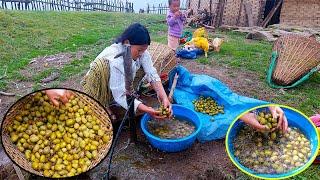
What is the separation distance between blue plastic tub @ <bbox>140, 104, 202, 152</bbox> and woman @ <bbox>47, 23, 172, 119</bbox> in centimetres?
22

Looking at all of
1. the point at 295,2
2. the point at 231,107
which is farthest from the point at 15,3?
the point at 231,107

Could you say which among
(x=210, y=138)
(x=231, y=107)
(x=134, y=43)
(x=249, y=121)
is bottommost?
(x=210, y=138)

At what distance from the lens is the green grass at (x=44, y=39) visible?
6.24m

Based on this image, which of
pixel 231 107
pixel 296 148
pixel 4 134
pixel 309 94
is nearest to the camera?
pixel 4 134

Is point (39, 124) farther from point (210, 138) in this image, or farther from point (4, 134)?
point (210, 138)

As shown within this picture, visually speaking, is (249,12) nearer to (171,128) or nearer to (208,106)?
(208,106)

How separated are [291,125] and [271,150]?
32 centimetres

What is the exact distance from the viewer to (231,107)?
3922 mm

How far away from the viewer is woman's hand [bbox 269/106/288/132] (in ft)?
8.82

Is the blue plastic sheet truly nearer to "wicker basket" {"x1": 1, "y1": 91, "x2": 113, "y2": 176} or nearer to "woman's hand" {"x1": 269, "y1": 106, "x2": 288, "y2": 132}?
"woman's hand" {"x1": 269, "y1": 106, "x2": 288, "y2": 132}

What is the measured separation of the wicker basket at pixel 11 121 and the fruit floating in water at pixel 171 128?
0.77m

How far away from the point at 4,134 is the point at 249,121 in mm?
2026

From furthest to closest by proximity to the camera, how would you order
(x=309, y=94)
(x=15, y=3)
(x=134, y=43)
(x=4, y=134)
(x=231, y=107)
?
(x=15, y=3), (x=309, y=94), (x=231, y=107), (x=134, y=43), (x=4, y=134)

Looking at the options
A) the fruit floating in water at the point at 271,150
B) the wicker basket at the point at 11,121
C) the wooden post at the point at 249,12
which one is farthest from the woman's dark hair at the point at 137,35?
the wooden post at the point at 249,12
